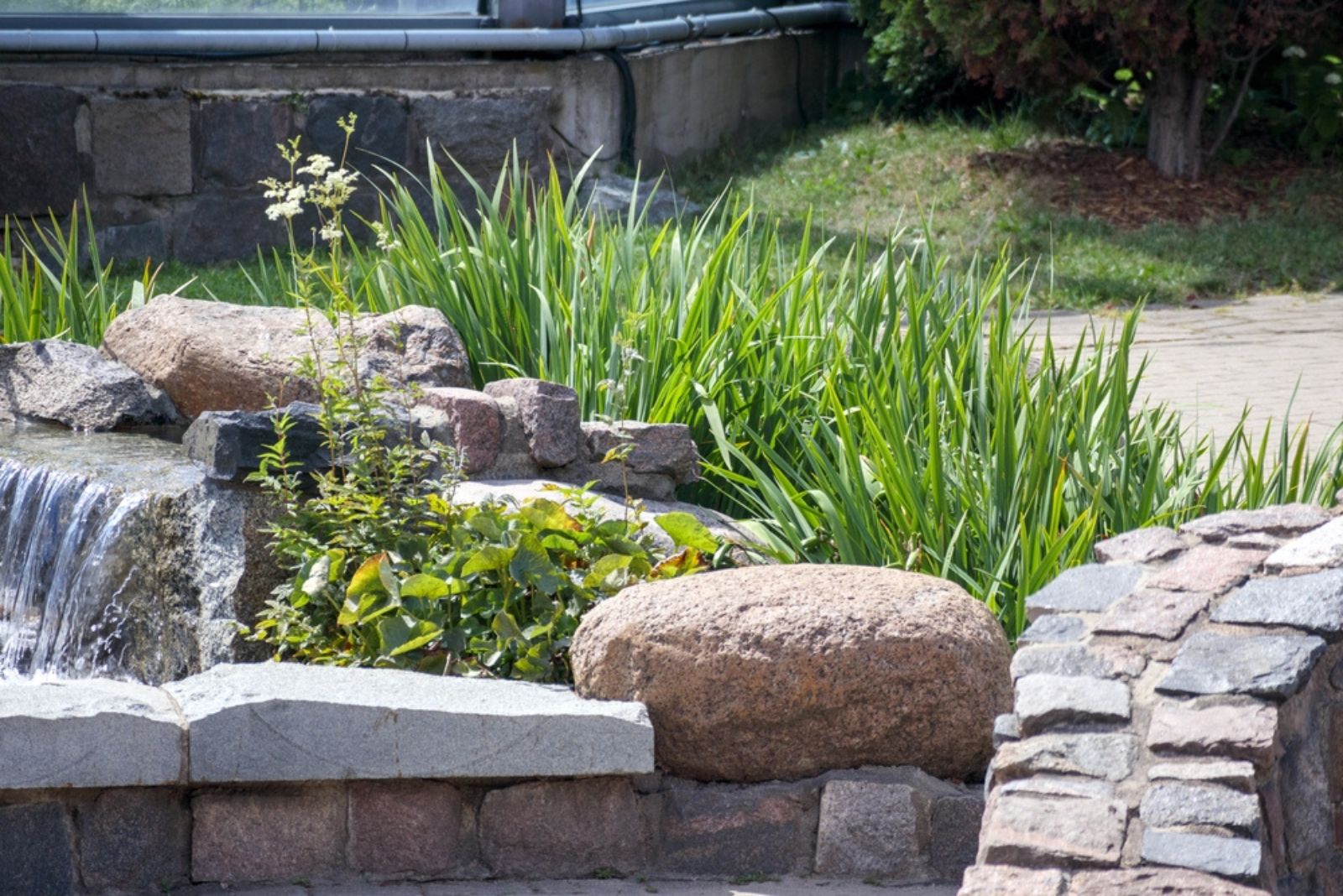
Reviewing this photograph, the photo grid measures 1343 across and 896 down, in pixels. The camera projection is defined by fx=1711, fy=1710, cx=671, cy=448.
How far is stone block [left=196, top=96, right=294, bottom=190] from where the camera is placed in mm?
7527

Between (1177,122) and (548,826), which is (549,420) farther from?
(1177,122)

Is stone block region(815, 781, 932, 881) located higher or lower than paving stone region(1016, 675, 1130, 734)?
lower

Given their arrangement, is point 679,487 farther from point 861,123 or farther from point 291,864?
point 861,123

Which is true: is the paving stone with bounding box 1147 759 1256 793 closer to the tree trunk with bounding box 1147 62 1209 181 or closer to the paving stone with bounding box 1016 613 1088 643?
the paving stone with bounding box 1016 613 1088 643

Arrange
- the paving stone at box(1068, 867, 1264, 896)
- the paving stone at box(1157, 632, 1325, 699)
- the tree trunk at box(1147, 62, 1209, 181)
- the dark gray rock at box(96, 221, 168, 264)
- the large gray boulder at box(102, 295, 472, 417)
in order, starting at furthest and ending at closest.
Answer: the tree trunk at box(1147, 62, 1209, 181), the dark gray rock at box(96, 221, 168, 264), the large gray boulder at box(102, 295, 472, 417), the paving stone at box(1157, 632, 1325, 699), the paving stone at box(1068, 867, 1264, 896)

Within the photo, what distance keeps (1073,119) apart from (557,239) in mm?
6016

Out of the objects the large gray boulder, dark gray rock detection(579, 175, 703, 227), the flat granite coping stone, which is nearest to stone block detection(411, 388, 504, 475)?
the large gray boulder

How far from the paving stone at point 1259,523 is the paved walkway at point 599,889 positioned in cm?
81

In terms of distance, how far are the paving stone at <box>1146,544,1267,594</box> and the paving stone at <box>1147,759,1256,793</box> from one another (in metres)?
0.52

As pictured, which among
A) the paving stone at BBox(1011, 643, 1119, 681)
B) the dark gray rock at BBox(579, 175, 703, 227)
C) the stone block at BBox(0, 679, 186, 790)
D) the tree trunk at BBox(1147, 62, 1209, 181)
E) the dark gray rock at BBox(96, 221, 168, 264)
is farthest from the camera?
the tree trunk at BBox(1147, 62, 1209, 181)

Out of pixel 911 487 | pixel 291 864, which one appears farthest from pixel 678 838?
pixel 911 487

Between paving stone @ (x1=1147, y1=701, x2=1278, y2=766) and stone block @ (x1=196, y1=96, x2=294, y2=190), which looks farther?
stone block @ (x1=196, y1=96, x2=294, y2=190)

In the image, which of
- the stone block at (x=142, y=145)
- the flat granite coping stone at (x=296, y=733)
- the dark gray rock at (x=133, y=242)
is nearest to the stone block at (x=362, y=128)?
the stone block at (x=142, y=145)

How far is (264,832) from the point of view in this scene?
305 centimetres
